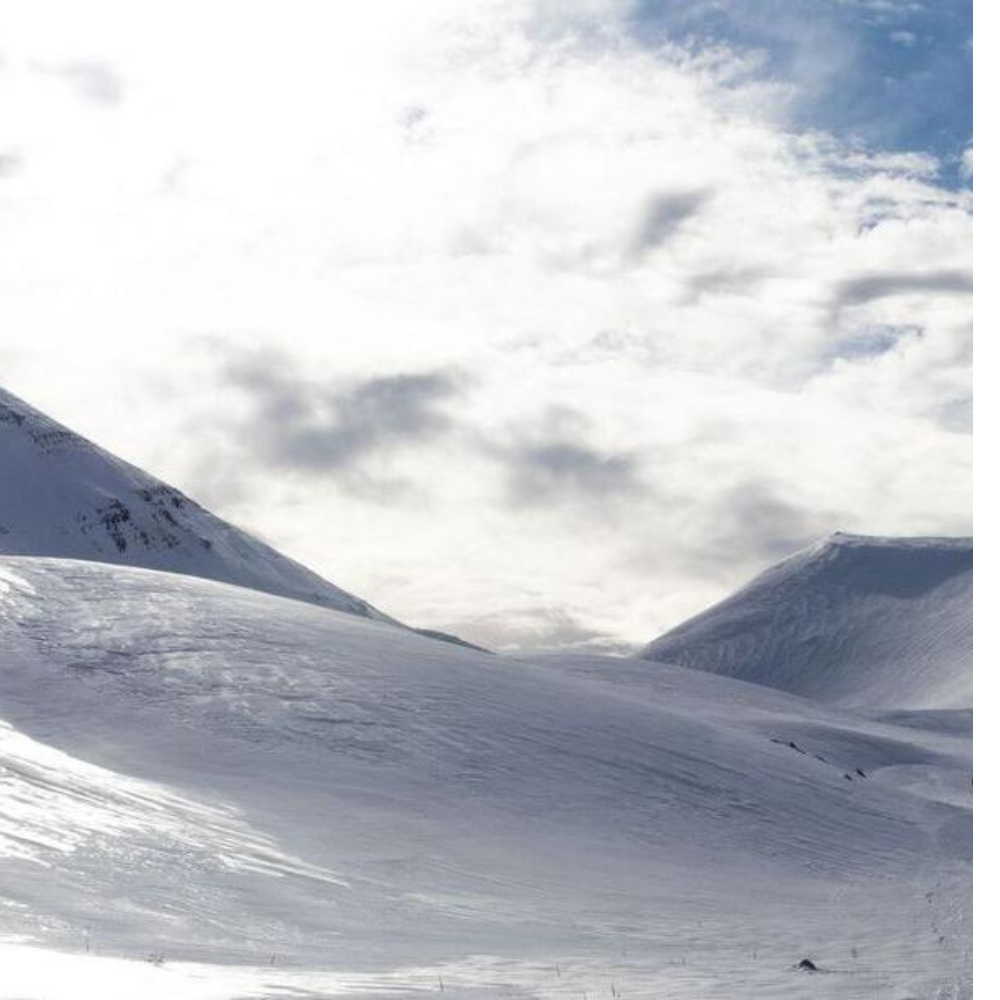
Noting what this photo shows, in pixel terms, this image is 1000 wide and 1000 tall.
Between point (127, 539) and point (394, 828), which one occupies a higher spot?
point (127, 539)

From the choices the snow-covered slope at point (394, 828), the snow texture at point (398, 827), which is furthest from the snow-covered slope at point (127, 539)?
the snow-covered slope at point (394, 828)

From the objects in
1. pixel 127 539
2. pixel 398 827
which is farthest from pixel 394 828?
pixel 127 539

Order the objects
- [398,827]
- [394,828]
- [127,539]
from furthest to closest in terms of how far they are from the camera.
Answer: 1. [127,539]
2. [398,827]
3. [394,828]

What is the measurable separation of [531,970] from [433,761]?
18.6 meters

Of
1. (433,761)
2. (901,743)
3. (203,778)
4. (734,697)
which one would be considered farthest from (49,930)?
(734,697)

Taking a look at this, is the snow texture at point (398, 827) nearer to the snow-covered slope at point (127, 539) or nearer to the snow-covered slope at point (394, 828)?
the snow-covered slope at point (394, 828)

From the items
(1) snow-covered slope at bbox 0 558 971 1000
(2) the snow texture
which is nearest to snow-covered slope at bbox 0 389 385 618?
(2) the snow texture

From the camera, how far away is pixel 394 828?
2747 centimetres

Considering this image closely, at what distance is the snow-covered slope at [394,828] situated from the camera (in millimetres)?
15555

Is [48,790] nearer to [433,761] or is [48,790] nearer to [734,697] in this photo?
[433,761]

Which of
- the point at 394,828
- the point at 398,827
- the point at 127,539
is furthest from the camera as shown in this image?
the point at 127,539

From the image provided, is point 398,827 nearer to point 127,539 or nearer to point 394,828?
point 394,828

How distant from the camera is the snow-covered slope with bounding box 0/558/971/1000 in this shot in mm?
15555

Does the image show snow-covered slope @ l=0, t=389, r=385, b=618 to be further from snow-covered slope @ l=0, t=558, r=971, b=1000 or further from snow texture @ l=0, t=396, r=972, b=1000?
snow-covered slope @ l=0, t=558, r=971, b=1000
